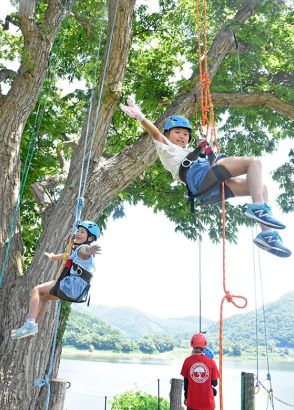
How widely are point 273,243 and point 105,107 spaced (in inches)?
158

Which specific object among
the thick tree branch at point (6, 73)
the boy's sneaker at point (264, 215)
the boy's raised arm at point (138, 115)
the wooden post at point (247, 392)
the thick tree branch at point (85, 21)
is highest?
the thick tree branch at point (85, 21)

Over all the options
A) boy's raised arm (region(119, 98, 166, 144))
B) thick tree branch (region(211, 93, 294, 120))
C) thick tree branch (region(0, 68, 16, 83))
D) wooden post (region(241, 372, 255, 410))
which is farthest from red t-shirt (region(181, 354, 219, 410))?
thick tree branch (region(0, 68, 16, 83))

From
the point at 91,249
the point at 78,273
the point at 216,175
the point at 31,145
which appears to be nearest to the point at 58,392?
the point at 78,273

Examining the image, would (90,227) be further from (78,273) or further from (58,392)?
(58,392)

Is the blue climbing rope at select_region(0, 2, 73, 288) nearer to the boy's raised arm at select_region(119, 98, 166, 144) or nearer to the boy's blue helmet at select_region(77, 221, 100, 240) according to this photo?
the boy's blue helmet at select_region(77, 221, 100, 240)

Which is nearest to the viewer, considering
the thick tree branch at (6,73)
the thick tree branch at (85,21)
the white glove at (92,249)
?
the white glove at (92,249)

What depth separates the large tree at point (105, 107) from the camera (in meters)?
6.20

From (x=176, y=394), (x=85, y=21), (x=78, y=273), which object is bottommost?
(x=176, y=394)

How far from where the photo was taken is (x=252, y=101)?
791 centimetres

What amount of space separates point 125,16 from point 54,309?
3.89m

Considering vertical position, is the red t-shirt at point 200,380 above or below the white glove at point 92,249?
below

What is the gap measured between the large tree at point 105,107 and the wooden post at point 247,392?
223 centimetres

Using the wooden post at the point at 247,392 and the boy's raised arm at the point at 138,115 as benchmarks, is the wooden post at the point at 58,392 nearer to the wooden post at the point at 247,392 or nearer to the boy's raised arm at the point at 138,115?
the wooden post at the point at 247,392

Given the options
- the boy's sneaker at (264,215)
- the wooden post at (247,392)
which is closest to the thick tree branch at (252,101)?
the wooden post at (247,392)
